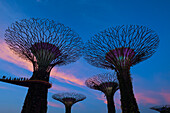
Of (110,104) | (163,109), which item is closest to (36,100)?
(110,104)

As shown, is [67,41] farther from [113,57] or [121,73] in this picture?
[121,73]

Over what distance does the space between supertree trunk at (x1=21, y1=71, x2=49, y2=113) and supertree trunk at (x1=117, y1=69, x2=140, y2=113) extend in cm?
923

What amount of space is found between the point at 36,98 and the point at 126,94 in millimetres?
10113

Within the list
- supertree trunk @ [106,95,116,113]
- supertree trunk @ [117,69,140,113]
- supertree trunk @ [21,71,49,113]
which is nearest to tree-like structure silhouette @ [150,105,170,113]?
supertree trunk @ [106,95,116,113]

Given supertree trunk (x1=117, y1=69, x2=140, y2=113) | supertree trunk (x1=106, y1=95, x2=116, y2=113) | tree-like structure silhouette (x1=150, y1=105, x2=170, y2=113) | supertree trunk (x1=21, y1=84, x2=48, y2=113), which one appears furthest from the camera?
supertree trunk (x1=106, y1=95, x2=116, y2=113)

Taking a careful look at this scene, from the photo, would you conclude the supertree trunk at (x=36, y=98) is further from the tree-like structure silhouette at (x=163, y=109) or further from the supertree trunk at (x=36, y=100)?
the tree-like structure silhouette at (x=163, y=109)

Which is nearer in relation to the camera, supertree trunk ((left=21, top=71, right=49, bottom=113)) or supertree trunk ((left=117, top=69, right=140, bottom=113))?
supertree trunk ((left=117, top=69, right=140, bottom=113))

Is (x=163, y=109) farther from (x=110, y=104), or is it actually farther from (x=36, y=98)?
(x=36, y=98)

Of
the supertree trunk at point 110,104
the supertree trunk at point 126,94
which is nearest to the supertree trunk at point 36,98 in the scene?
the supertree trunk at point 126,94

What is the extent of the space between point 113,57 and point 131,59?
2.10 metres

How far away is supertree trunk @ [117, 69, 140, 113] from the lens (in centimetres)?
1208

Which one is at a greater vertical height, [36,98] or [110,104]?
[36,98]

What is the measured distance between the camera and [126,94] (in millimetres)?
12977

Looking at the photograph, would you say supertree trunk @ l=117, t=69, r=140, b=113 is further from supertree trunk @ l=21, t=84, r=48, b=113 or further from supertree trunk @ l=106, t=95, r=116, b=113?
supertree trunk @ l=106, t=95, r=116, b=113
